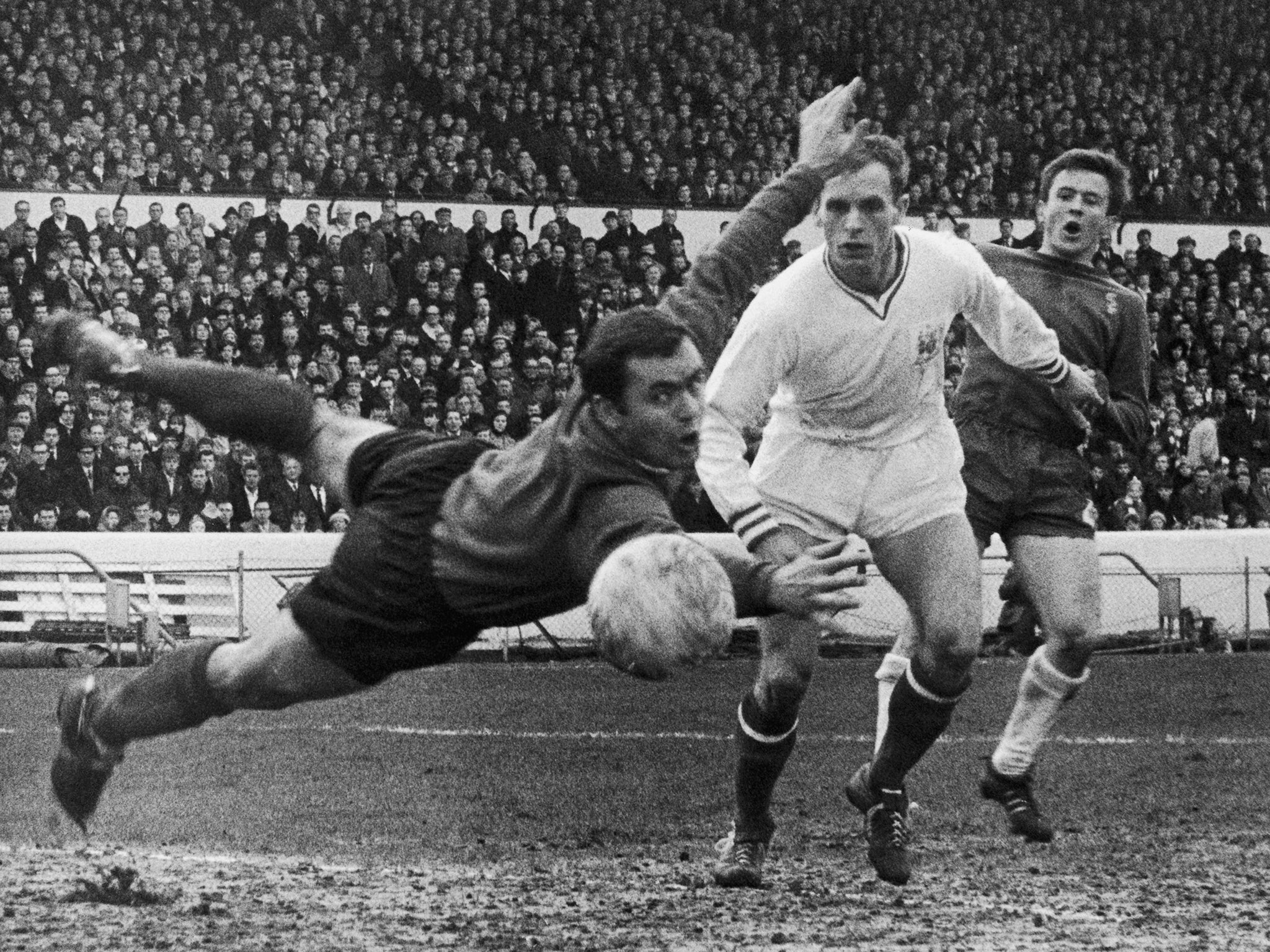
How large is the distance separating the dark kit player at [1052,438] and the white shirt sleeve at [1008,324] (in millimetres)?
448

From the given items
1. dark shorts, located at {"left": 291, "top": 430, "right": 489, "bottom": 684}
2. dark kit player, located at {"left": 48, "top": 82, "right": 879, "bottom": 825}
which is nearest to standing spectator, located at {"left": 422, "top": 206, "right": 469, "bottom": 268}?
dark kit player, located at {"left": 48, "top": 82, "right": 879, "bottom": 825}

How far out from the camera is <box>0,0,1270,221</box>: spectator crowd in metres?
24.5

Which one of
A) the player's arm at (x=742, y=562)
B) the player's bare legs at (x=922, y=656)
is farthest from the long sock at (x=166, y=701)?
the player's bare legs at (x=922, y=656)

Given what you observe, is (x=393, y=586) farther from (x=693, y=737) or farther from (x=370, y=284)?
(x=370, y=284)

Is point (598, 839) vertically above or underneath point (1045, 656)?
underneath

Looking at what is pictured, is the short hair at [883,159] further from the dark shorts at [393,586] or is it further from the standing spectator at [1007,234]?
the standing spectator at [1007,234]

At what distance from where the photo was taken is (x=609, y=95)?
91.9 feet

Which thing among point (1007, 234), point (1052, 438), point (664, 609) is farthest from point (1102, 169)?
point (1007, 234)

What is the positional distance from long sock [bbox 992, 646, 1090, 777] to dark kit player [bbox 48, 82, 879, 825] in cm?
231

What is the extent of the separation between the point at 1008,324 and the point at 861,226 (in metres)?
0.70

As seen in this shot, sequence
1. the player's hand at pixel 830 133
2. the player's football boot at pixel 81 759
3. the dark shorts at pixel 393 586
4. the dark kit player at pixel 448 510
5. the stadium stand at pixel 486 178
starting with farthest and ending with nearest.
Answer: the stadium stand at pixel 486 178, the player's hand at pixel 830 133, the player's football boot at pixel 81 759, the dark shorts at pixel 393 586, the dark kit player at pixel 448 510

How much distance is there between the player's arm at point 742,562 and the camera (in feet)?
13.8

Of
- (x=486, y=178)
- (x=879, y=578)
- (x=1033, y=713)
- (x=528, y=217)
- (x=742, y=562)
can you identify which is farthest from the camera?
(x=486, y=178)

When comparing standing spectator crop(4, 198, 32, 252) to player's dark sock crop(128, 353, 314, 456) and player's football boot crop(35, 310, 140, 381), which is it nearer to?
player's football boot crop(35, 310, 140, 381)
